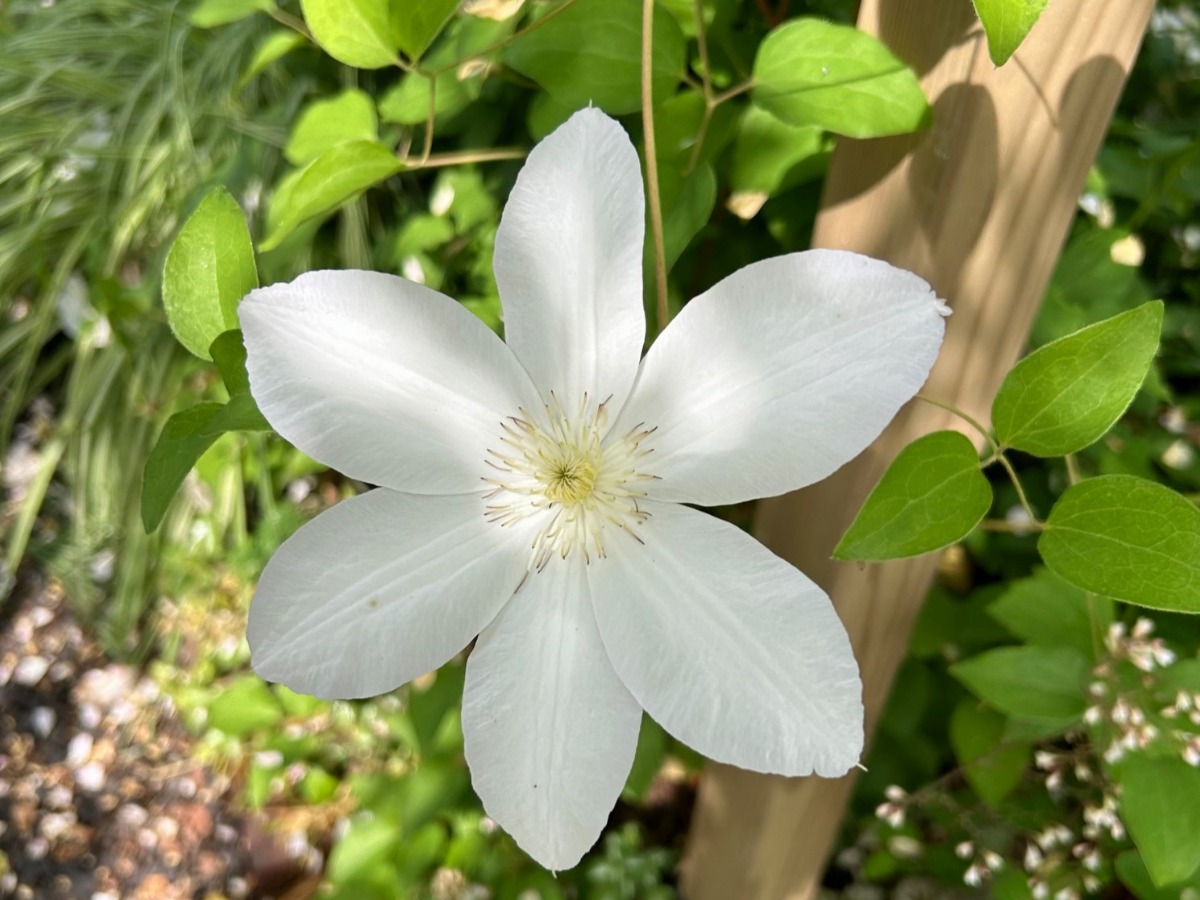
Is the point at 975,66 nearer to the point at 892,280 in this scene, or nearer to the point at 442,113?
the point at 892,280

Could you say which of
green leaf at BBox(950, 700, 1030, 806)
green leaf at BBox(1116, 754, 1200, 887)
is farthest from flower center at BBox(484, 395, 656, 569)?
green leaf at BBox(950, 700, 1030, 806)

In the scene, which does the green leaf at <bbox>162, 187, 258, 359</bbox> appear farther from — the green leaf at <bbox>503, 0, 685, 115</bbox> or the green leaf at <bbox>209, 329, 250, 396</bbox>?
the green leaf at <bbox>503, 0, 685, 115</bbox>

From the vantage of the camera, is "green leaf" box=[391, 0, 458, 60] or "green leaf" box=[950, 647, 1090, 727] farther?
"green leaf" box=[950, 647, 1090, 727]

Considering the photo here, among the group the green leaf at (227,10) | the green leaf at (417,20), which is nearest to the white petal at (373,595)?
the green leaf at (417,20)

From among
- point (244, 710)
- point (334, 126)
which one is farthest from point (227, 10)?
point (244, 710)

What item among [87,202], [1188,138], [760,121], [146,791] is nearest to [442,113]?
[760,121]

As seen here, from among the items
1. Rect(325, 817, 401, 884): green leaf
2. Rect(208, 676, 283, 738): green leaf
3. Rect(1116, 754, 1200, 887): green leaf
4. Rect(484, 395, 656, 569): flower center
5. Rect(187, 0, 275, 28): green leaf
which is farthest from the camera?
Rect(208, 676, 283, 738): green leaf

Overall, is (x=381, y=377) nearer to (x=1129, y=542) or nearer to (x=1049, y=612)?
(x=1129, y=542)

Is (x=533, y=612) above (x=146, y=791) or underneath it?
above

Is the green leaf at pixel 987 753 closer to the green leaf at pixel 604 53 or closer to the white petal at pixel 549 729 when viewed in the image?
the white petal at pixel 549 729
